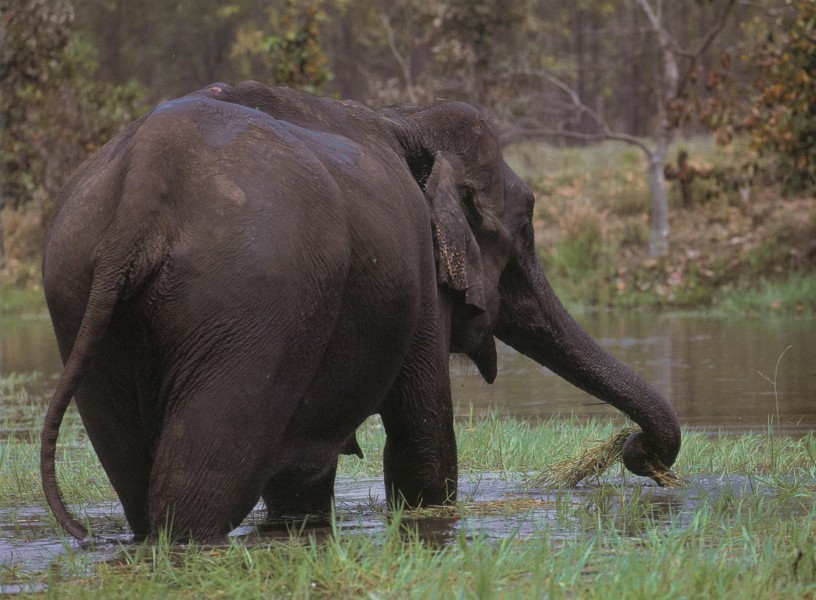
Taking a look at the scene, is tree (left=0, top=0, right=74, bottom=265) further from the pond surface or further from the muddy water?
the pond surface

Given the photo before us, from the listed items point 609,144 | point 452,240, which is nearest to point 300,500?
point 452,240

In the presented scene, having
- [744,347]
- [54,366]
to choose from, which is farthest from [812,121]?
[54,366]

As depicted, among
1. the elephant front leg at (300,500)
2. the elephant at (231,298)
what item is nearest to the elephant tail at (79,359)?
the elephant at (231,298)

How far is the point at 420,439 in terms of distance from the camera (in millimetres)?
5809

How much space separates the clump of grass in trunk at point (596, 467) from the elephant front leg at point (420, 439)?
803 millimetres

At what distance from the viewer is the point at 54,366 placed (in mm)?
14812

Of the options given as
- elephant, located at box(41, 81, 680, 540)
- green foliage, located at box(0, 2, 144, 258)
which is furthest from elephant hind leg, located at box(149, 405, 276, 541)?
green foliage, located at box(0, 2, 144, 258)

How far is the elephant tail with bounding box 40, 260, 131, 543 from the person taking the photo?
4.23 meters

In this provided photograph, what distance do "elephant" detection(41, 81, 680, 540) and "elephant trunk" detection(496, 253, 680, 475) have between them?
105 cm

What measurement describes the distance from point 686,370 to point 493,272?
6.58 meters

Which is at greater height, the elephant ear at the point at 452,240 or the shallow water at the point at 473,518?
the elephant ear at the point at 452,240

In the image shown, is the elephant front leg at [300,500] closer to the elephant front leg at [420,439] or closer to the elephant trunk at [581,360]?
the elephant front leg at [420,439]

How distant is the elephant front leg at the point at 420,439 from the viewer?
573 cm

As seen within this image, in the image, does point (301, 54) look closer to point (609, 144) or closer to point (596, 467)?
point (609, 144)
